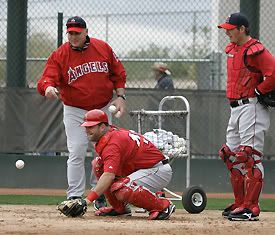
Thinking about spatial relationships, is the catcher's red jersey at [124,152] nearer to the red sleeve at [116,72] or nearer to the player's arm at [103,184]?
the player's arm at [103,184]

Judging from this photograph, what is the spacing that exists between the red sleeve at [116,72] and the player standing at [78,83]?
4.4 inches

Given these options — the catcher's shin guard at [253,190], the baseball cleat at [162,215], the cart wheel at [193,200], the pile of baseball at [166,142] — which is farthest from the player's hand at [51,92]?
the catcher's shin guard at [253,190]

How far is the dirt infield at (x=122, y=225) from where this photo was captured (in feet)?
23.5

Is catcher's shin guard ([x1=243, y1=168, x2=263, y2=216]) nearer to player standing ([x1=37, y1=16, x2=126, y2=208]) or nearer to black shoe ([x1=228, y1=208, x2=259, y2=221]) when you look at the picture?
black shoe ([x1=228, y1=208, x2=259, y2=221])

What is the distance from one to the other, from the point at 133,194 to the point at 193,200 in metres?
1.43

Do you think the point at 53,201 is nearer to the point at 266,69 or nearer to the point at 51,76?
the point at 51,76

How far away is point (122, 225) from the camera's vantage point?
24.9ft

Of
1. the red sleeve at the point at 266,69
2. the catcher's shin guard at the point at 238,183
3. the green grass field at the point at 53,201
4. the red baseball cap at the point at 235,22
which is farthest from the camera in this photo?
the green grass field at the point at 53,201

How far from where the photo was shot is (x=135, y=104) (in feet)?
43.6

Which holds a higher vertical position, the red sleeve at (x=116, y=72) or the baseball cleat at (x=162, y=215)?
the red sleeve at (x=116, y=72)

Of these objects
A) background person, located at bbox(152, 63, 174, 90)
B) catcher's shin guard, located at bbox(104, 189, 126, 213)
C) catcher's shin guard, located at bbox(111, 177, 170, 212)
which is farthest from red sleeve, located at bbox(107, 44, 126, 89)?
background person, located at bbox(152, 63, 174, 90)

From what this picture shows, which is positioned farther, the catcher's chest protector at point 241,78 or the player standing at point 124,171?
the catcher's chest protector at point 241,78

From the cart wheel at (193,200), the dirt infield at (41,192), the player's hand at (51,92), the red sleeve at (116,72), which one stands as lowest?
the dirt infield at (41,192)

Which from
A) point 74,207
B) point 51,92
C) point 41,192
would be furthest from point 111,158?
point 41,192
